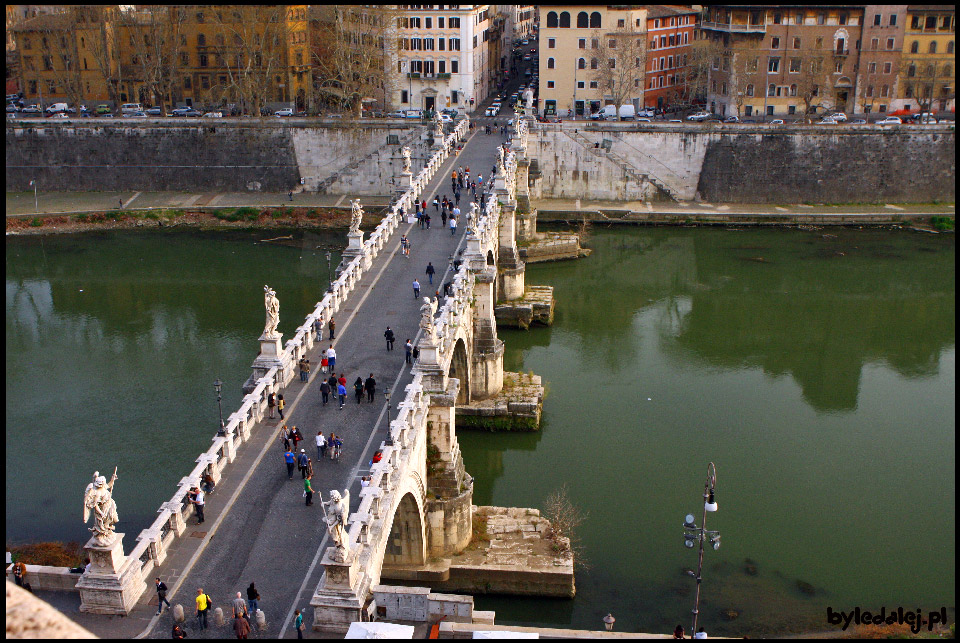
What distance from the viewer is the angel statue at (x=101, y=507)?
15484mm

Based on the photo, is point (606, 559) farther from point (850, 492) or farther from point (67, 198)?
point (67, 198)

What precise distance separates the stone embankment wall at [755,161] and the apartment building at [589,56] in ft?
25.4

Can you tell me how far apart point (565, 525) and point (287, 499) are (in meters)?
9.22

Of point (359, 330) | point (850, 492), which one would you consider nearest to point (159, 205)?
point (359, 330)

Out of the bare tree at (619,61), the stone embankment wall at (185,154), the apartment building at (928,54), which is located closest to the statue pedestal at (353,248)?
the stone embankment wall at (185,154)

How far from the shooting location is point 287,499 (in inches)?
789

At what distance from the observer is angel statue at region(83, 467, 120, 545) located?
15.5 m

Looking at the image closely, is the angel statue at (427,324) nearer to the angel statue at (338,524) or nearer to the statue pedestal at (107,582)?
the angel statue at (338,524)

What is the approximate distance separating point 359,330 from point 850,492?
51.1 feet

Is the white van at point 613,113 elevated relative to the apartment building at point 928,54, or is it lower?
lower

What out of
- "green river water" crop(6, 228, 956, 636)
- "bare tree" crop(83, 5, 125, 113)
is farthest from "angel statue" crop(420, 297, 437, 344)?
"bare tree" crop(83, 5, 125, 113)

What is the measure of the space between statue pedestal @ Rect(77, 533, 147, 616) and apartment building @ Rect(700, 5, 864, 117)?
6004 cm

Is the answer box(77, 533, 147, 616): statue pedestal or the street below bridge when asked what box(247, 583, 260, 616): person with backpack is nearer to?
the street below bridge

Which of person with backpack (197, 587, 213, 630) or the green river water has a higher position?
person with backpack (197, 587, 213, 630)
